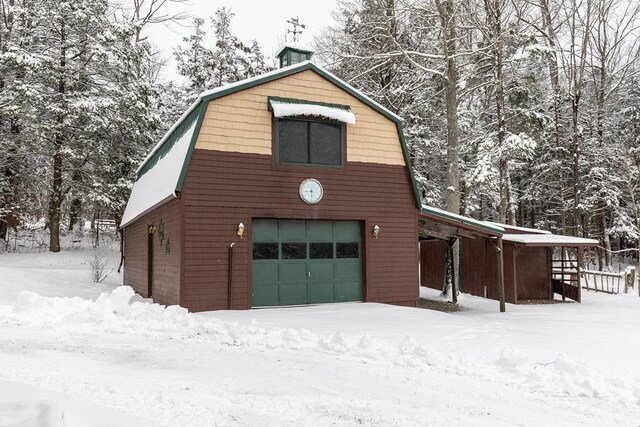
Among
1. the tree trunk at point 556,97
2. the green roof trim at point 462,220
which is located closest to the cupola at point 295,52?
the green roof trim at point 462,220

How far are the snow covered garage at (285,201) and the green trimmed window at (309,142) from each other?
0.03 metres

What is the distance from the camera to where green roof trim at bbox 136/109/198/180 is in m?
11.3

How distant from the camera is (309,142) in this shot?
1155 cm

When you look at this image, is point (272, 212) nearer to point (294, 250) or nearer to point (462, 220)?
point (294, 250)

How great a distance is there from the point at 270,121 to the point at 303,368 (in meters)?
6.87

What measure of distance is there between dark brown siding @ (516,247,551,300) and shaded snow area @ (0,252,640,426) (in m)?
6.00

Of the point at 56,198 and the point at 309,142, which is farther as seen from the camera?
the point at 56,198

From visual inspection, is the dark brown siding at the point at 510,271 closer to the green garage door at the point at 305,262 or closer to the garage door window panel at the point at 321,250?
the green garage door at the point at 305,262

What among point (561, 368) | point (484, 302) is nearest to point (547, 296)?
point (484, 302)

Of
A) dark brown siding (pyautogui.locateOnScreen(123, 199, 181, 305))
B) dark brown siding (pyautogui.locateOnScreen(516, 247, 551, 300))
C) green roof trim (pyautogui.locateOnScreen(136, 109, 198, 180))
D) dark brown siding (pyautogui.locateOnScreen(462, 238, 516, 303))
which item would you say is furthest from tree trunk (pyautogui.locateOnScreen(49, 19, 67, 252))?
dark brown siding (pyautogui.locateOnScreen(516, 247, 551, 300))

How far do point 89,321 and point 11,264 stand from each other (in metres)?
13.9

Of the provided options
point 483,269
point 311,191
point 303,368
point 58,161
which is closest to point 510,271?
point 483,269

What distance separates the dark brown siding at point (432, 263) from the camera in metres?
19.5

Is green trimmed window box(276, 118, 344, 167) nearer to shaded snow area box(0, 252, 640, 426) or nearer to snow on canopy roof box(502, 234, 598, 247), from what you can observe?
shaded snow area box(0, 252, 640, 426)
